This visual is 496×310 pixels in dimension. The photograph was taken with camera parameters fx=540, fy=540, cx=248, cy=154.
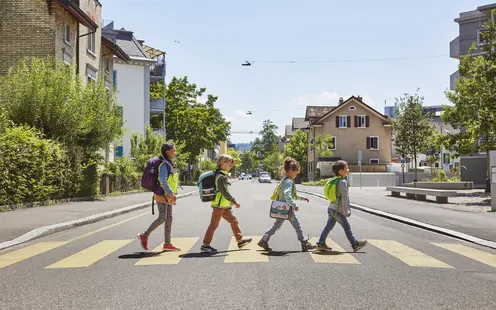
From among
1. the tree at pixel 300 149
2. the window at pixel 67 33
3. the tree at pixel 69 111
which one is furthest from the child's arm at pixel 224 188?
the tree at pixel 300 149

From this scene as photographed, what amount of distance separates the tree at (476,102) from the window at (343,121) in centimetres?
3627

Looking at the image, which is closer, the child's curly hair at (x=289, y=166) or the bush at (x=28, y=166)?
the child's curly hair at (x=289, y=166)

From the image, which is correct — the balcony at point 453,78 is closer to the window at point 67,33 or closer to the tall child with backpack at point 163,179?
the window at point 67,33

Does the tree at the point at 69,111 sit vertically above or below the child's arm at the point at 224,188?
above

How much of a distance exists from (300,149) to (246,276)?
243 ft

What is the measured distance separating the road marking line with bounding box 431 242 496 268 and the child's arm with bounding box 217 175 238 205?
379 cm

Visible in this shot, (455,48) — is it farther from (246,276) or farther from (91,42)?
(246,276)

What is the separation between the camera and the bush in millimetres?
16375

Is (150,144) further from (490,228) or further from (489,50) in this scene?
(490,228)

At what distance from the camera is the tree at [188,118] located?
58.0 m

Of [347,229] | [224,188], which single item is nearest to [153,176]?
[224,188]

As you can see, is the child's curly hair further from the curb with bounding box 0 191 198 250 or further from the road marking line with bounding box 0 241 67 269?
the curb with bounding box 0 191 198 250

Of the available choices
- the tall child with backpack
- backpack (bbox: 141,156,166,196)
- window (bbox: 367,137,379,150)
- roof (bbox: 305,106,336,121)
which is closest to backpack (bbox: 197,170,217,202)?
the tall child with backpack

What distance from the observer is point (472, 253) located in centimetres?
880
